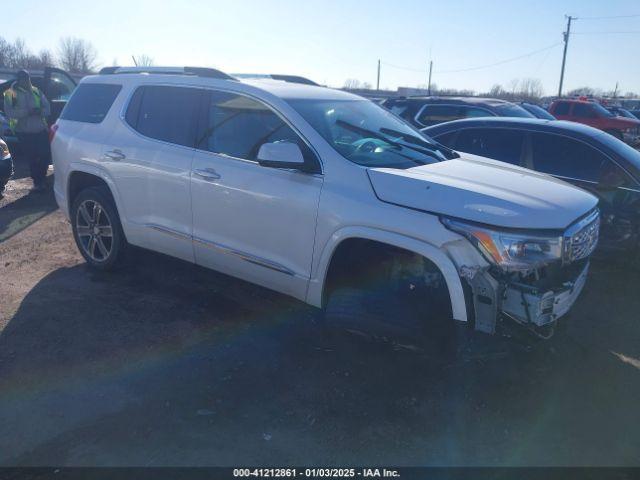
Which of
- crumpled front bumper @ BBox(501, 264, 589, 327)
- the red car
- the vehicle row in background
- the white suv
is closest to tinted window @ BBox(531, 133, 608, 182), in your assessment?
the white suv

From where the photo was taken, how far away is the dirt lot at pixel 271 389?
3.04m

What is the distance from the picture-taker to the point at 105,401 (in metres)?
3.42

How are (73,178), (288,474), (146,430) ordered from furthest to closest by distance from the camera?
1. (73,178)
2. (146,430)
3. (288,474)

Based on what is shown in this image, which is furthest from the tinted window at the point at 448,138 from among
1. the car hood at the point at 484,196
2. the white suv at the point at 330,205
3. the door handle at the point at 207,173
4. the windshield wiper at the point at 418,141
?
the door handle at the point at 207,173

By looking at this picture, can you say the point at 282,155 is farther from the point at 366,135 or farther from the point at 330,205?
the point at 366,135

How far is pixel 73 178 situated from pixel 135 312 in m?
1.83

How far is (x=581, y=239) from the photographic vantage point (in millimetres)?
3473

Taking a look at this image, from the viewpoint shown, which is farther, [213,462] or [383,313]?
[383,313]

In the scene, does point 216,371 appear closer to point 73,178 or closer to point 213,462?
point 213,462

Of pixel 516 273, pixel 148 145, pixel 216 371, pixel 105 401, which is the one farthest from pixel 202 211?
pixel 516 273

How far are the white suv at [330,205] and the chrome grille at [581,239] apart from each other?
0.01m

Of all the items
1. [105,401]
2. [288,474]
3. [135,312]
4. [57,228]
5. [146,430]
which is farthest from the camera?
[57,228]

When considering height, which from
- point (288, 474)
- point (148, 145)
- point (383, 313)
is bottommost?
point (288, 474)

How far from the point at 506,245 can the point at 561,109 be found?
20609 mm
